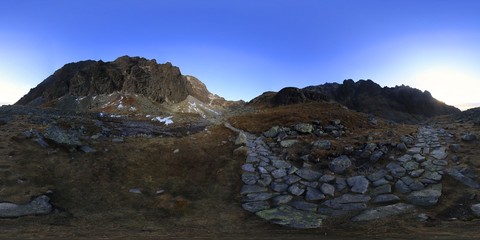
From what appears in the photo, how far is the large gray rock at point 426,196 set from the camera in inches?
587

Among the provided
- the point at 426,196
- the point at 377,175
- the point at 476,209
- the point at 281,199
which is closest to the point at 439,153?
the point at 377,175

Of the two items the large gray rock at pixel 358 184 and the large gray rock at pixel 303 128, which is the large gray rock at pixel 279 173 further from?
the large gray rock at pixel 303 128

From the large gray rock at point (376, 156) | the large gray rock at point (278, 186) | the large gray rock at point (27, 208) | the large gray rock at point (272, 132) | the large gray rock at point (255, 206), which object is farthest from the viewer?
the large gray rock at point (272, 132)

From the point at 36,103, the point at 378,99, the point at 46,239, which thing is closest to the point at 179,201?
the point at 46,239

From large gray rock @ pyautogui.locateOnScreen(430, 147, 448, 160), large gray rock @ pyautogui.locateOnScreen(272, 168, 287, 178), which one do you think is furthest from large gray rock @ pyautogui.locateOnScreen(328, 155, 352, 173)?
large gray rock @ pyautogui.locateOnScreen(430, 147, 448, 160)

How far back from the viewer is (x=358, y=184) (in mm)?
17516

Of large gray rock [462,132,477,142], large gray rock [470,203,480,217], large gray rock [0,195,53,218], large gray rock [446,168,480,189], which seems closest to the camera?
large gray rock [470,203,480,217]

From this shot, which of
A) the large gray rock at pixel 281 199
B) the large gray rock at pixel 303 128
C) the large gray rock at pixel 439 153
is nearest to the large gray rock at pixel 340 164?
the large gray rock at pixel 281 199

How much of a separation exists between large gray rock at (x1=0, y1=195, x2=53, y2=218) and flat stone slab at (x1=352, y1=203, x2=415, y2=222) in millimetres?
12988

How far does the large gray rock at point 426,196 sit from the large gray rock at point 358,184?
2.07 meters

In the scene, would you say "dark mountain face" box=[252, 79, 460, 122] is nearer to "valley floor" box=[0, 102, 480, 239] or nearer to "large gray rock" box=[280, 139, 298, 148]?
"large gray rock" box=[280, 139, 298, 148]

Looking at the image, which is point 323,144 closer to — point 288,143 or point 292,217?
point 288,143

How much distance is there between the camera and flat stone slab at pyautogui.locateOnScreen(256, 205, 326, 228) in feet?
45.1

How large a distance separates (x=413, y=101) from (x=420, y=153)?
103 m
